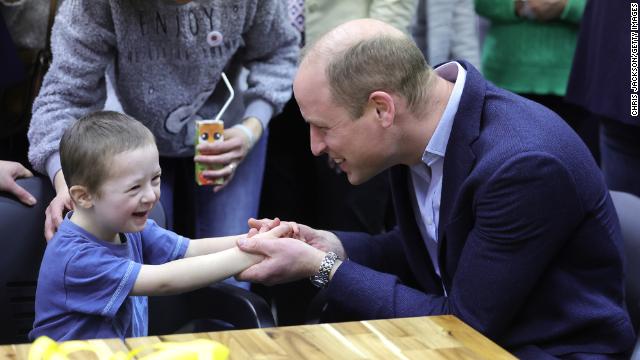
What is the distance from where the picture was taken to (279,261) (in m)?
2.41

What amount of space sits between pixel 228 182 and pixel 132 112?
37 centimetres

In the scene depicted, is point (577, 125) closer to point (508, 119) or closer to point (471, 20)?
point (471, 20)

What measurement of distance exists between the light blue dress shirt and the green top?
1483 mm

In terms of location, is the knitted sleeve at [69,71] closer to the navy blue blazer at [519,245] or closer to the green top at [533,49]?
the navy blue blazer at [519,245]

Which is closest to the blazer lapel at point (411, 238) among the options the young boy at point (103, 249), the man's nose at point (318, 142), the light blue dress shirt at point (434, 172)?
the light blue dress shirt at point (434, 172)

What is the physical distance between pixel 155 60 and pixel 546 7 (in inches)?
66.8

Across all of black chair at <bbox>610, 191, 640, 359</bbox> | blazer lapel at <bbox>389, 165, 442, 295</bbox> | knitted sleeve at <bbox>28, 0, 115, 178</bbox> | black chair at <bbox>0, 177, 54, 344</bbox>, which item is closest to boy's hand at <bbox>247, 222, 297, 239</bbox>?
blazer lapel at <bbox>389, 165, 442, 295</bbox>

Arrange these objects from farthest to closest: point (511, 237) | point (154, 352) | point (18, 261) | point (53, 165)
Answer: point (53, 165), point (18, 261), point (511, 237), point (154, 352)

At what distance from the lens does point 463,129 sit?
7.85 ft

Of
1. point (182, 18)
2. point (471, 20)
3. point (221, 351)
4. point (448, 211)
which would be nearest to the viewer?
point (221, 351)

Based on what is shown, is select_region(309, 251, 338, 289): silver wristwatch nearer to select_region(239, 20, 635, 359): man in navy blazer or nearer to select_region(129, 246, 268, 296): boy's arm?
select_region(239, 20, 635, 359): man in navy blazer

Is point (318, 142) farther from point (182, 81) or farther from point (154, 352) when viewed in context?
point (154, 352)

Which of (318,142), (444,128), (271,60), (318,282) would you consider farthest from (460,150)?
(271,60)

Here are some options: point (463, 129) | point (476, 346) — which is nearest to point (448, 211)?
point (463, 129)
